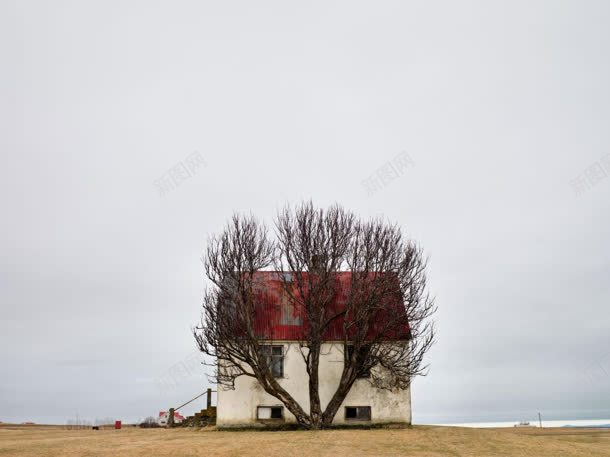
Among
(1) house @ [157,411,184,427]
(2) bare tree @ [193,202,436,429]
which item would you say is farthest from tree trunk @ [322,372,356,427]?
(1) house @ [157,411,184,427]

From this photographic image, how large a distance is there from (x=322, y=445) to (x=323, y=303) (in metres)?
9.83

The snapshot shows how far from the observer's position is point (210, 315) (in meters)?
35.0

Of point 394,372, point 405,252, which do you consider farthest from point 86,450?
point 405,252

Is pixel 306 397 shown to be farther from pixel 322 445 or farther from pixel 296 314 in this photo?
pixel 322 445

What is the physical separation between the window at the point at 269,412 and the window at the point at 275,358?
1981 millimetres

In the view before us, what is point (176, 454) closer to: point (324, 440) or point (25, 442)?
point (324, 440)

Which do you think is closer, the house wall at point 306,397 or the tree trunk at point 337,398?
the tree trunk at point 337,398

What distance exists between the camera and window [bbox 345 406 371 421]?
121ft

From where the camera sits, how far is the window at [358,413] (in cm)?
3684

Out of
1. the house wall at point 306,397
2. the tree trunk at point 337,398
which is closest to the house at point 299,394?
the house wall at point 306,397

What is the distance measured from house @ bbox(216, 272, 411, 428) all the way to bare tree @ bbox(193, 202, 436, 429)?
1.97 ft

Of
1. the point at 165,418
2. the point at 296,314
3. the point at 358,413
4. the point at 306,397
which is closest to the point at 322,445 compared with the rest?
the point at 306,397

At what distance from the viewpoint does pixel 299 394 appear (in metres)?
36.8

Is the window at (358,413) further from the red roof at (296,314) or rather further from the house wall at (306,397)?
the red roof at (296,314)
